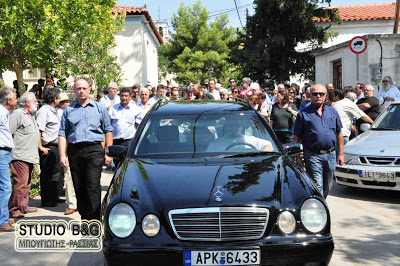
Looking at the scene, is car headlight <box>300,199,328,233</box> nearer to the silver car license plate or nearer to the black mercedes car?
the black mercedes car

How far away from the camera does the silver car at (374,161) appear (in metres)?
8.19

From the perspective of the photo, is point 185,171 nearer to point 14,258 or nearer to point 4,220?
point 14,258

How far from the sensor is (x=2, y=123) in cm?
643

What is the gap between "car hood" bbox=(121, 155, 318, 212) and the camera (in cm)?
398

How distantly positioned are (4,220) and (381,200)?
19.7ft

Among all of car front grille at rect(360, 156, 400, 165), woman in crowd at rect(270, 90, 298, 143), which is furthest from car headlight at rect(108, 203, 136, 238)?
woman in crowd at rect(270, 90, 298, 143)

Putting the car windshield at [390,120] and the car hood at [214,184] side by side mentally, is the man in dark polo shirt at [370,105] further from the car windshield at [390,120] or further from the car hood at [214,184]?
the car hood at [214,184]

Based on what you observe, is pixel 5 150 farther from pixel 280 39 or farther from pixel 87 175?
pixel 280 39

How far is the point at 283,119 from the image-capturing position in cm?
1059

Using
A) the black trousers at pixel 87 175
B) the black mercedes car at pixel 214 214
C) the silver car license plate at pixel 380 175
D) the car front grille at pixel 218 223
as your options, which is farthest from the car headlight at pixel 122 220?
the silver car license plate at pixel 380 175

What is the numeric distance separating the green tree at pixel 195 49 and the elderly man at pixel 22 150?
4585 centimetres

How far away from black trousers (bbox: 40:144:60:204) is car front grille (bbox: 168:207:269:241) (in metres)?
4.93

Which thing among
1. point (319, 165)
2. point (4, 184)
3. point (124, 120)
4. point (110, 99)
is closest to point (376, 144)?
point (319, 165)

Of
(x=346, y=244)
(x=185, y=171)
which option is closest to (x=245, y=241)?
(x=185, y=171)
